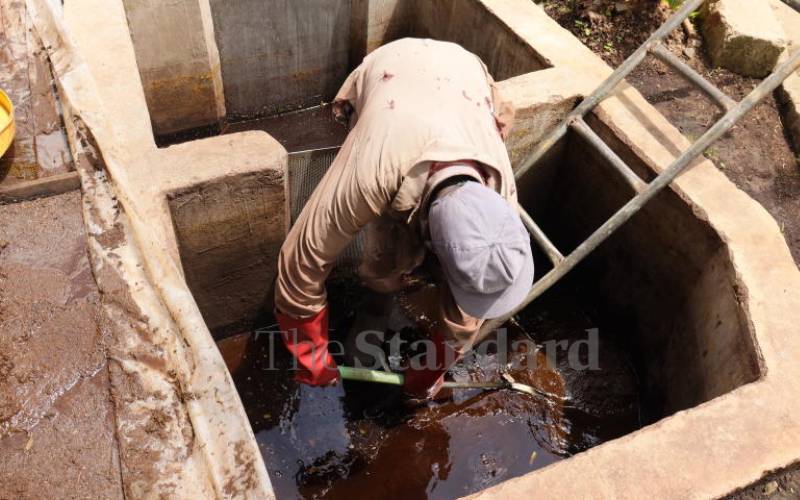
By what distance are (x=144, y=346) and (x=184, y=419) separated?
0.30 meters

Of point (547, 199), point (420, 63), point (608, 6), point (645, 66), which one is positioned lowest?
point (547, 199)

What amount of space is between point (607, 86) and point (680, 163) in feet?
2.29

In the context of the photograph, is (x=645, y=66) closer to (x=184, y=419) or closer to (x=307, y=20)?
(x=307, y=20)

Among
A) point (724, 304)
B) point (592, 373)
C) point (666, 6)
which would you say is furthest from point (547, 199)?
point (666, 6)

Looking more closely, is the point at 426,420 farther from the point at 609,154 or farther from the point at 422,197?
the point at 609,154

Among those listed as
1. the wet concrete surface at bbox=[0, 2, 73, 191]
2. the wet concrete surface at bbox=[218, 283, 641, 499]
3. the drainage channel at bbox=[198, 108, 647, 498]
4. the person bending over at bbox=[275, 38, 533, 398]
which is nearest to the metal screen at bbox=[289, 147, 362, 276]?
the drainage channel at bbox=[198, 108, 647, 498]

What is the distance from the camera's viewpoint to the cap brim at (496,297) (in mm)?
2367

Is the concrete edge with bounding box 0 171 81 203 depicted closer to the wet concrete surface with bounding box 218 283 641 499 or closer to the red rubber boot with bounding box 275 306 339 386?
the red rubber boot with bounding box 275 306 339 386

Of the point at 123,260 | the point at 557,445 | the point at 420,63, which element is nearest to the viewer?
the point at 123,260

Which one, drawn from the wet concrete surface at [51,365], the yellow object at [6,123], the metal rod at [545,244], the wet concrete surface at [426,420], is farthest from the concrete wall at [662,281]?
the yellow object at [6,123]

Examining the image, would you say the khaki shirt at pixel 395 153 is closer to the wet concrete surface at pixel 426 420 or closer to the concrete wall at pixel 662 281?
the wet concrete surface at pixel 426 420

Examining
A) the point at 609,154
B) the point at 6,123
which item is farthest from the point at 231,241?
the point at 609,154

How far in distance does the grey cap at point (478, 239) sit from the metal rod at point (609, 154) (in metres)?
1.33

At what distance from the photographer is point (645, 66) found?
4.66 metres
